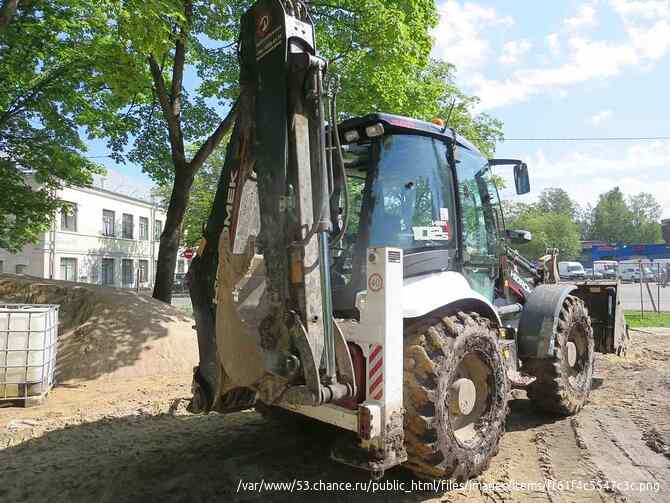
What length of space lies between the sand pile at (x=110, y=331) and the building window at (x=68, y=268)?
912 inches

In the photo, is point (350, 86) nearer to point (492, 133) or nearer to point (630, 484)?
point (630, 484)

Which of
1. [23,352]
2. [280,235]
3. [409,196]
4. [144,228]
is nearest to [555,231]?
[144,228]

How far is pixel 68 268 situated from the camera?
32.6 m

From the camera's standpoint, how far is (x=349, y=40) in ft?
35.6

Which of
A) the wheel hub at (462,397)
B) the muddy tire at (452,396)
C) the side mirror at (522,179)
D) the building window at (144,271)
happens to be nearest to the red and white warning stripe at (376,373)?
the muddy tire at (452,396)

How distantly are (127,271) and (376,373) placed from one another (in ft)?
126

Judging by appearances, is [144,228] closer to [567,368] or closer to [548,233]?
[567,368]

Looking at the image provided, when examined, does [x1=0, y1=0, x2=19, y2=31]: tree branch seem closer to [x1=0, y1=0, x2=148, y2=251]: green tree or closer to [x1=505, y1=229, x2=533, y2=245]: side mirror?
[x1=0, y1=0, x2=148, y2=251]: green tree

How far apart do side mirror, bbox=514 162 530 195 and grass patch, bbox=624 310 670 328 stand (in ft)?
34.4

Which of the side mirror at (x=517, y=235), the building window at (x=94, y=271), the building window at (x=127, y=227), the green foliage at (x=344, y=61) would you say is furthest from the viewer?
the building window at (x=127, y=227)

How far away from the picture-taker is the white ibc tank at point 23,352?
6598mm

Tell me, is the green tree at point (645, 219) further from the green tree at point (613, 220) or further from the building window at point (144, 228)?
the building window at point (144, 228)

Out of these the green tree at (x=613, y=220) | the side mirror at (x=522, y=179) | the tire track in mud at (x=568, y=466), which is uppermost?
the green tree at (x=613, y=220)

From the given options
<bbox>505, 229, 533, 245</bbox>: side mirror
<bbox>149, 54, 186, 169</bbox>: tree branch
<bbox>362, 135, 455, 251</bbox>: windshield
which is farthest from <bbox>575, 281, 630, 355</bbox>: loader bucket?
<bbox>149, 54, 186, 169</bbox>: tree branch
